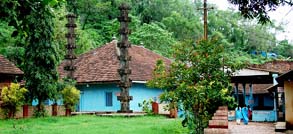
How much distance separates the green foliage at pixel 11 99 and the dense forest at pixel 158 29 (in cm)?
1081

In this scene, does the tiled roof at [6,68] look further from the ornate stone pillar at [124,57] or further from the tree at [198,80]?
the tree at [198,80]

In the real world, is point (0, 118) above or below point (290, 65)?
below

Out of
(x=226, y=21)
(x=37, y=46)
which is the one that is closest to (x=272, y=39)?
(x=226, y=21)

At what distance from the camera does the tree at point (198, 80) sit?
1390cm

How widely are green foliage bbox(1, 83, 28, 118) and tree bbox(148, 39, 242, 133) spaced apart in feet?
38.7

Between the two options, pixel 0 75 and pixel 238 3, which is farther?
pixel 0 75

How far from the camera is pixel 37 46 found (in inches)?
1049

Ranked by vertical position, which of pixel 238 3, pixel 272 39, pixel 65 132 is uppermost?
pixel 272 39

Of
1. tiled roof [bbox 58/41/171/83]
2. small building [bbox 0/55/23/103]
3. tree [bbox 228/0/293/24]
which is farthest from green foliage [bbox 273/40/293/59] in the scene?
tree [bbox 228/0/293/24]

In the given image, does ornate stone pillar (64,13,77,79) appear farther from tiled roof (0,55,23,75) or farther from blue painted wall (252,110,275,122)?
blue painted wall (252,110,275,122)

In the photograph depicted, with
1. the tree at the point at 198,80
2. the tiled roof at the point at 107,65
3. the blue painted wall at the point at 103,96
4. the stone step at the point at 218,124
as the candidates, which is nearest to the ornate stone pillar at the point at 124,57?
the tiled roof at the point at 107,65

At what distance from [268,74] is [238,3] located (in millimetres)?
20343

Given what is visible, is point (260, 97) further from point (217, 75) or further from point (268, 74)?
point (217, 75)

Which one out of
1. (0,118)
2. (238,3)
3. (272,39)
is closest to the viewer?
(238,3)
